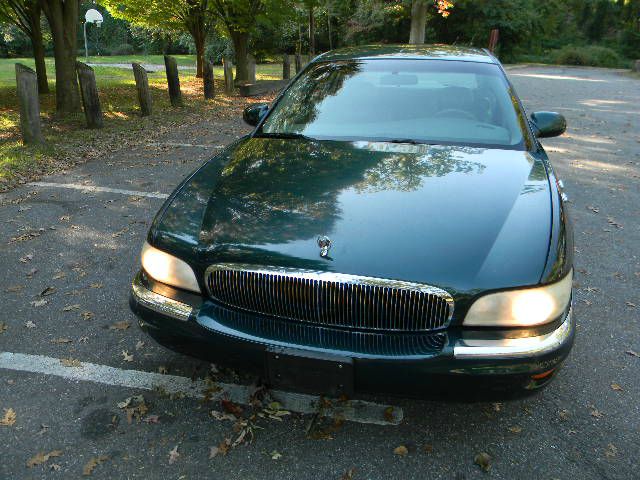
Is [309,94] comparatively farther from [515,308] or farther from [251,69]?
[251,69]

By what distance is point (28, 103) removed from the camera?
7.45 metres

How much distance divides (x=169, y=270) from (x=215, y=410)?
76 cm

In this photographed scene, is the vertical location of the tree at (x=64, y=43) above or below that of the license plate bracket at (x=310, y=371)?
above

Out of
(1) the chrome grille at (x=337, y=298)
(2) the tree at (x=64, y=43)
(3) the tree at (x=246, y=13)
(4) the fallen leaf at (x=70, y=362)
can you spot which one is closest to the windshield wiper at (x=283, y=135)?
(1) the chrome grille at (x=337, y=298)

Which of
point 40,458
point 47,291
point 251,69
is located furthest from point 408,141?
point 251,69

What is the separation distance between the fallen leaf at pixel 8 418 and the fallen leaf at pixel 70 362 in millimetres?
402

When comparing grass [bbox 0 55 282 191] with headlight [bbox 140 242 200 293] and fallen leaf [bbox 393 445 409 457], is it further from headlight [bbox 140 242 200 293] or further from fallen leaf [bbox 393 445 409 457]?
fallen leaf [bbox 393 445 409 457]

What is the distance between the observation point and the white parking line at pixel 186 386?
8.67ft

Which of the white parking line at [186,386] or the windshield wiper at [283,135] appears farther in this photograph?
the windshield wiper at [283,135]

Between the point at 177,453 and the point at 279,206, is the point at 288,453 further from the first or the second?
the point at 279,206

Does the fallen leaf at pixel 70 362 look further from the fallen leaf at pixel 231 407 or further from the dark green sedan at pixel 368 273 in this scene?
the fallen leaf at pixel 231 407

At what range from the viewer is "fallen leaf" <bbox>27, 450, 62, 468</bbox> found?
2.31 m

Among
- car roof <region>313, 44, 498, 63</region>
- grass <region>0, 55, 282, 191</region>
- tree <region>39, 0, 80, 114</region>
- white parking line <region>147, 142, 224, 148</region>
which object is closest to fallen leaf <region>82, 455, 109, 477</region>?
car roof <region>313, 44, 498, 63</region>

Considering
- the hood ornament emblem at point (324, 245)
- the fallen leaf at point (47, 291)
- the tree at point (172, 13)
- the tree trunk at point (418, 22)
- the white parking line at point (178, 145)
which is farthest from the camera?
the tree trunk at point (418, 22)
